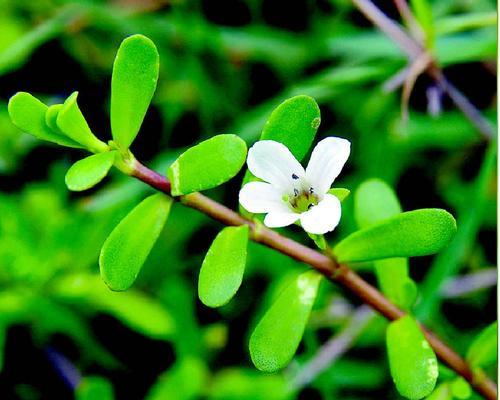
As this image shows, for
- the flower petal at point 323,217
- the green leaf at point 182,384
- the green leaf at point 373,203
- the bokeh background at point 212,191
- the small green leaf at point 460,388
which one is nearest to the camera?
the flower petal at point 323,217

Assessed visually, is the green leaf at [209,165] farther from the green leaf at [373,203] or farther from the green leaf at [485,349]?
the green leaf at [485,349]

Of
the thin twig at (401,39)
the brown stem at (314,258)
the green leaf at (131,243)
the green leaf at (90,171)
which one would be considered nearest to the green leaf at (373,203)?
the brown stem at (314,258)

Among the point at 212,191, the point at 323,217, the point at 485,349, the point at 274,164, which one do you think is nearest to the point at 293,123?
the point at 274,164

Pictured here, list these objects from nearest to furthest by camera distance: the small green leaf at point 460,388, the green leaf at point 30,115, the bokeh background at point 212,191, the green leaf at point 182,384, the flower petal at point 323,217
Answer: the flower petal at point 323,217, the green leaf at point 30,115, the small green leaf at point 460,388, the green leaf at point 182,384, the bokeh background at point 212,191

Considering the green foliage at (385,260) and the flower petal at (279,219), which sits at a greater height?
the green foliage at (385,260)

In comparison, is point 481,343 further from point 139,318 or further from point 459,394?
point 139,318

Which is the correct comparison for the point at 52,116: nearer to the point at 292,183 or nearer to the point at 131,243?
the point at 131,243

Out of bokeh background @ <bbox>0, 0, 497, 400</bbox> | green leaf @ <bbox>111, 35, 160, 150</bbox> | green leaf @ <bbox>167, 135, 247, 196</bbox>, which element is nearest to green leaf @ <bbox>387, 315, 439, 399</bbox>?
green leaf @ <bbox>167, 135, 247, 196</bbox>
